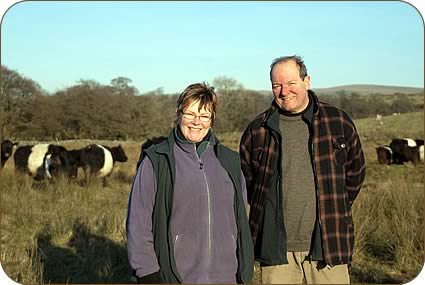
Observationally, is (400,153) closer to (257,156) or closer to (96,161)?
(96,161)

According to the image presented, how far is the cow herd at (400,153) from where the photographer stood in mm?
21156

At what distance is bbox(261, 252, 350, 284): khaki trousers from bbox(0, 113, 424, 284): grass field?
6.33 feet

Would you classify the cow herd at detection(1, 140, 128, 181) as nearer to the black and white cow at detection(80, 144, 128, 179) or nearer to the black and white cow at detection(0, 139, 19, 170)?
the black and white cow at detection(80, 144, 128, 179)

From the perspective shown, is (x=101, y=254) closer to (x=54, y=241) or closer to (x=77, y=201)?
(x=54, y=241)

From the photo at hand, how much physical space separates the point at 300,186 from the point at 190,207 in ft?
3.23

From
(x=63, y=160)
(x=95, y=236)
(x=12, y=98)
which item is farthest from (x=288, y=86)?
(x=12, y=98)

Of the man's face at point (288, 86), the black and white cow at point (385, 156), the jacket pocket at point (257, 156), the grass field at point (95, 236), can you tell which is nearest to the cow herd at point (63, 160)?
the grass field at point (95, 236)

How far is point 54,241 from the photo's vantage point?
24.9 feet

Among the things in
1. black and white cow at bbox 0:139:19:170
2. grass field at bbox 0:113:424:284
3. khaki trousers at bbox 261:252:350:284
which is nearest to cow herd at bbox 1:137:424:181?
black and white cow at bbox 0:139:19:170

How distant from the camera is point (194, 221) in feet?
10.6

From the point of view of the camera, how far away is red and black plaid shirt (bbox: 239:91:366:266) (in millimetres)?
3854

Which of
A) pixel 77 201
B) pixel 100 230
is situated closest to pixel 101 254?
pixel 100 230

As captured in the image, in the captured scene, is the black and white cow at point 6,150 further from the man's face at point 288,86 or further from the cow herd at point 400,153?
the man's face at point 288,86

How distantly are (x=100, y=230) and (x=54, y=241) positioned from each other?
2.08ft
